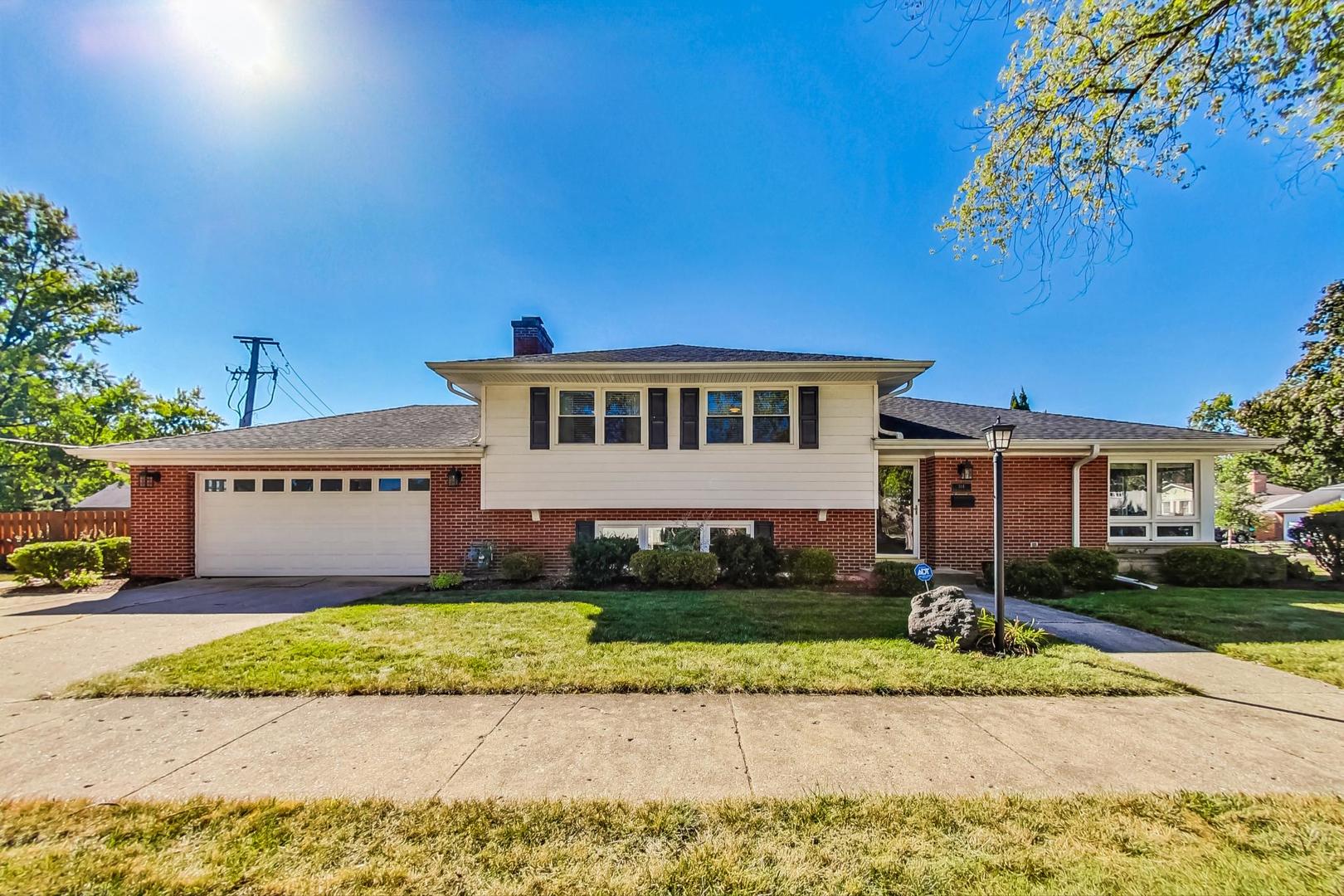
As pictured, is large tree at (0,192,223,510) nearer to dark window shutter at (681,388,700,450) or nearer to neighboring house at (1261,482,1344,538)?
dark window shutter at (681,388,700,450)

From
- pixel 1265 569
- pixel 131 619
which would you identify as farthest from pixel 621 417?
pixel 1265 569

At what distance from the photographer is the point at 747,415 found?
9422mm

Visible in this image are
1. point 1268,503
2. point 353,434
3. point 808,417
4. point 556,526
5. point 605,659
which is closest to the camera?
point 605,659

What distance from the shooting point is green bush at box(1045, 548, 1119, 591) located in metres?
8.55

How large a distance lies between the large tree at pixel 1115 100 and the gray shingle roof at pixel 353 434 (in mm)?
9346

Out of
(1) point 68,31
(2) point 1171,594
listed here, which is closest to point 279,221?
(1) point 68,31

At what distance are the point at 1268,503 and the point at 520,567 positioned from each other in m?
49.5

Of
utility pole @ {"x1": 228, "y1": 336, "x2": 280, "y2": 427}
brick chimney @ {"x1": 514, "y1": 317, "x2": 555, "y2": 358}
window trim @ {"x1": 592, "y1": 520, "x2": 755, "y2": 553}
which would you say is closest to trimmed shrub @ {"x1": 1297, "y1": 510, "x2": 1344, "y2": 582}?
window trim @ {"x1": 592, "y1": 520, "x2": 755, "y2": 553}

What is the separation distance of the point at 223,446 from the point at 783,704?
37.5 feet

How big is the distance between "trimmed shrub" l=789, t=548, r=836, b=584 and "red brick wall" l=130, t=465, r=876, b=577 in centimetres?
95

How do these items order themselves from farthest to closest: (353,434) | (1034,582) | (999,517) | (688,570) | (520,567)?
(353,434) → (520,567) → (688,570) → (1034,582) → (999,517)

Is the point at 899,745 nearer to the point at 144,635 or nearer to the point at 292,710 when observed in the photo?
the point at 292,710

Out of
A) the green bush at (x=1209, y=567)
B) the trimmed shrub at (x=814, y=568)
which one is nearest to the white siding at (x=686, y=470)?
the trimmed shrub at (x=814, y=568)

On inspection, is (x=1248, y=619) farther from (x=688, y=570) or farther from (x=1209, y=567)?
(x=688, y=570)
